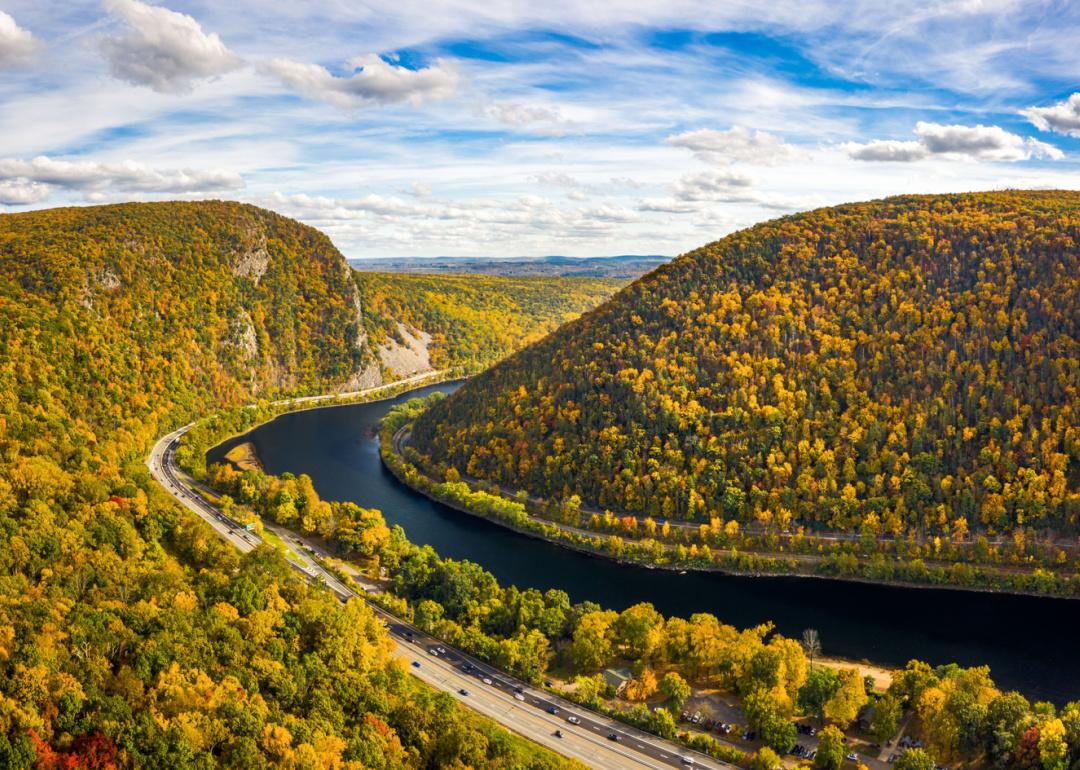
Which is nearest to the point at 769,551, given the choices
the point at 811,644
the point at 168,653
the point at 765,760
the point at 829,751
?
the point at 811,644

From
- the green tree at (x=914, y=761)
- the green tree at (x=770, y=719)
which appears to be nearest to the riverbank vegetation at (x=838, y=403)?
the green tree at (x=770, y=719)

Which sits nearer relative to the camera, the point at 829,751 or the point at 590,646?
the point at 829,751

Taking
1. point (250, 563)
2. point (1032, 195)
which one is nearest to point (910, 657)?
point (250, 563)

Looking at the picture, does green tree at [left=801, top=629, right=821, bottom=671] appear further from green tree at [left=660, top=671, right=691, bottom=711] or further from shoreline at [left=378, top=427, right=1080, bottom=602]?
shoreline at [left=378, top=427, right=1080, bottom=602]

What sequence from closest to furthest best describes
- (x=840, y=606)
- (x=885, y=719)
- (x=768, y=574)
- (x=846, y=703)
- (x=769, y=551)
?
(x=885, y=719), (x=846, y=703), (x=840, y=606), (x=768, y=574), (x=769, y=551)

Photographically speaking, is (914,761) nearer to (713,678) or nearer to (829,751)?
(829,751)
